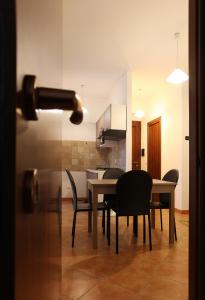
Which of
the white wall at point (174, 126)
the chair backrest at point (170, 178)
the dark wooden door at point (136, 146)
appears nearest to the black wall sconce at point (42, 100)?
the chair backrest at point (170, 178)

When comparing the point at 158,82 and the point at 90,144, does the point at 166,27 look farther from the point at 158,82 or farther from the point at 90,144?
the point at 90,144

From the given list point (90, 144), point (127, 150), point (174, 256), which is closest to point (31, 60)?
point (174, 256)

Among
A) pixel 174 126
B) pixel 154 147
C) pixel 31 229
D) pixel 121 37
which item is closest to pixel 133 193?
pixel 121 37

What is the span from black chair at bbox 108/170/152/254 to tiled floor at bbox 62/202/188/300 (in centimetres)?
33

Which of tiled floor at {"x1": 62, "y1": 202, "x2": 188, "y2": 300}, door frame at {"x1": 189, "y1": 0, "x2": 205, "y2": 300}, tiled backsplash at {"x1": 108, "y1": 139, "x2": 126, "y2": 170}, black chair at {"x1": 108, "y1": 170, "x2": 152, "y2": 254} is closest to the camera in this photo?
door frame at {"x1": 189, "y1": 0, "x2": 205, "y2": 300}

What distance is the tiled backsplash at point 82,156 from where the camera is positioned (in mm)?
7191

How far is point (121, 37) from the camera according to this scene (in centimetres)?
344

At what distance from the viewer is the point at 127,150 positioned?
4.62m

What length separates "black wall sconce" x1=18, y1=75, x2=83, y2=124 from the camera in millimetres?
335

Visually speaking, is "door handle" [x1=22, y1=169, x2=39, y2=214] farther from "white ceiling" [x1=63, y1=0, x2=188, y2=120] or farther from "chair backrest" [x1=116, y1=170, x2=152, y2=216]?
"white ceiling" [x1=63, y1=0, x2=188, y2=120]

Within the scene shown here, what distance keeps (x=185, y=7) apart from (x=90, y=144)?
5.07 metres

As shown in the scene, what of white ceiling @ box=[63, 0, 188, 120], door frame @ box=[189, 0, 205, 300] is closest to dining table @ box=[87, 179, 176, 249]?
door frame @ box=[189, 0, 205, 300]

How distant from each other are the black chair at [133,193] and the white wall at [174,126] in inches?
94.4
